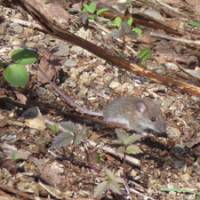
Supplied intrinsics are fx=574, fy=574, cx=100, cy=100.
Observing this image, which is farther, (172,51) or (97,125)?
(172,51)

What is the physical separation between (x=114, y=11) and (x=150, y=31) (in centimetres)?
27

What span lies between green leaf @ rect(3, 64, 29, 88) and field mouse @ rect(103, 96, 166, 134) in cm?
50

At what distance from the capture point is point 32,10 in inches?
137

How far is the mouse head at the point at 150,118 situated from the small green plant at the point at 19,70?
2.07 feet

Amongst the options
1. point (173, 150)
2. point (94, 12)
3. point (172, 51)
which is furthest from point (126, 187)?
point (94, 12)

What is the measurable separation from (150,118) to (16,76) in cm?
76

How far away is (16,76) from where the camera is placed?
8.75ft

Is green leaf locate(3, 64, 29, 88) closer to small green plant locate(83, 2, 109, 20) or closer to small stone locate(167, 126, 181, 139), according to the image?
small stone locate(167, 126, 181, 139)

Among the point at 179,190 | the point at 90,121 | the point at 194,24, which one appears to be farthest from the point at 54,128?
the point at 194,24

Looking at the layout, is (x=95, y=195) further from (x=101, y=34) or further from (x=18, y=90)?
(x=101, y=34)

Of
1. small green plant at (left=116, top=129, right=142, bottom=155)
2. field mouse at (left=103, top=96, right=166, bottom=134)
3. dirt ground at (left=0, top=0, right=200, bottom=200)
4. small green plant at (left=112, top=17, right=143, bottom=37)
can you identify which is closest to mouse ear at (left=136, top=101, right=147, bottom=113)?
field mouse at (left=103, top=96, right=166, bottom=134)

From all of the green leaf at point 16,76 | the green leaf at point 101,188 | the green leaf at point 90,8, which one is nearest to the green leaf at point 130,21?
the green leaf at point 90,8

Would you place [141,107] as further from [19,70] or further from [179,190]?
[19,70]

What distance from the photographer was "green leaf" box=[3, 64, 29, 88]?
2.65 m
